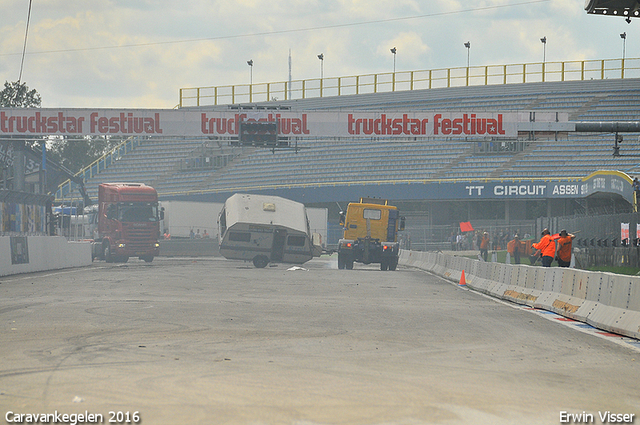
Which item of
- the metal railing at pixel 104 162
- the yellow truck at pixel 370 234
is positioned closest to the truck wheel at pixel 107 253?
Answer: the yellow truck at pixel 370 234

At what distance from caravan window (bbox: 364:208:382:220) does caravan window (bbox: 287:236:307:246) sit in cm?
291

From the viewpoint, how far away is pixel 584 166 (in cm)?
5575

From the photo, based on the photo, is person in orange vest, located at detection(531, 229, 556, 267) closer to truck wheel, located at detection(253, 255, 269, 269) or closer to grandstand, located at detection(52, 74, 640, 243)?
truck wheel, located at detection(253, 255, 269, 269)

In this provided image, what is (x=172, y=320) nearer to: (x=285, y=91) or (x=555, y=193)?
(x=555, y=193)

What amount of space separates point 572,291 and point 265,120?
2409 centimetres

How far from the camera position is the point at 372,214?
121ft

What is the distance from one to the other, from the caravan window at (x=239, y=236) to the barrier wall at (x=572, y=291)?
12078 mm

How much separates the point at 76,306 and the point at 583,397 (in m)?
10.5

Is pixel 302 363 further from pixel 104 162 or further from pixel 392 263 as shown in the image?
pixel 104 162

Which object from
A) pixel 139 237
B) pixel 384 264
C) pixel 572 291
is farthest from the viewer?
pixel 139 237

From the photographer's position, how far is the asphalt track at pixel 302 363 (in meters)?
6.38

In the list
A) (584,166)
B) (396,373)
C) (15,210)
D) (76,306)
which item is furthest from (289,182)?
(396,373)

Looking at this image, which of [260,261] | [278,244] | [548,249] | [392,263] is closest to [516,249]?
[392,263]

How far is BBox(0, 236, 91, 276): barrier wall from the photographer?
26781mm
